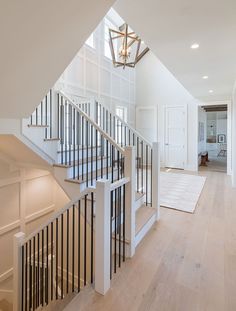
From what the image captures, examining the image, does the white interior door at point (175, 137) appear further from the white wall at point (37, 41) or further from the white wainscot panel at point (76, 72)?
the white wall at point (37, 41)

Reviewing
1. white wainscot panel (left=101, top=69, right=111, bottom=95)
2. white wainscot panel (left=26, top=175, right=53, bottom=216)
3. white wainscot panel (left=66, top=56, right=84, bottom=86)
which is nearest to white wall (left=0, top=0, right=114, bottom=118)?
white wainscot panel (left=26, top=175, right=53, bottom=216)

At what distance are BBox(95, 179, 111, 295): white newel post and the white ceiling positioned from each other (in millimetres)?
1749

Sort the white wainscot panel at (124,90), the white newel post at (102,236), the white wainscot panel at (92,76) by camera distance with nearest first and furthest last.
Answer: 1. the white newel post at (102,236)
2. the white wainscot panel at (92,76)
3. the white wainscot panel at (124,90)

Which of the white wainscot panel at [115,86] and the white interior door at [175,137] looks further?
the white interior door at [175,137]

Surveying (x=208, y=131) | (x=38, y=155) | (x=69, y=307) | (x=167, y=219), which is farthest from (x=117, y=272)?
(x=208, y=131)

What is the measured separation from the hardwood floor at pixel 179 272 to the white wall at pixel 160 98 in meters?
4.64

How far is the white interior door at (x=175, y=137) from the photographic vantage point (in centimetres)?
776

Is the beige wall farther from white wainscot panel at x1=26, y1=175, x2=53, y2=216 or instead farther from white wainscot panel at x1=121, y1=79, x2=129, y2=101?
white wainscot panel at x1=121, y1=79, x2=129, y2=101

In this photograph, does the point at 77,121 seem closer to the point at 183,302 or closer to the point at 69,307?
the point at 69,307

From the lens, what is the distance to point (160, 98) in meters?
8.08

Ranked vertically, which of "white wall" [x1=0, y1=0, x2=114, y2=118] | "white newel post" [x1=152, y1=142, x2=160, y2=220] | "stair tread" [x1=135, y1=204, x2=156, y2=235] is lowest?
"stair tread" [x1=135, y1=204, x2=156, y2=235]

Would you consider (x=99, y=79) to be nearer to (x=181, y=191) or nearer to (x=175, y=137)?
(x=175, y=137)

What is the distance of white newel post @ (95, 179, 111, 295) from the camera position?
6.23 feet

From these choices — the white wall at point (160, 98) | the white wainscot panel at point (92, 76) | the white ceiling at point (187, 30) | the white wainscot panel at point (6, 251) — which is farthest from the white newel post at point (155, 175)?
the white wall at point (160, 98)
